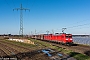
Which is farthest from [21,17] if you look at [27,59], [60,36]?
[27,59]

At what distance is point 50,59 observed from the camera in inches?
792

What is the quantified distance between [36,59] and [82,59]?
545cm

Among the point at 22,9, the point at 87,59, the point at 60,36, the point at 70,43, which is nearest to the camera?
the point at 87,59

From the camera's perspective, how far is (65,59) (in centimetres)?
1967

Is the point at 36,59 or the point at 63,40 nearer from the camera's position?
the point at 36,59

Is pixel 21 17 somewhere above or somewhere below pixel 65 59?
above

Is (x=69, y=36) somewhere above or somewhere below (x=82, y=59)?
above

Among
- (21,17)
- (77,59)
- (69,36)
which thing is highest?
(21,17)

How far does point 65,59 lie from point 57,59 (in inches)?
37.1

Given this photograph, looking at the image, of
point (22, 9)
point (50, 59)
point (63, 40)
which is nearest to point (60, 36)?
point (63, 40)

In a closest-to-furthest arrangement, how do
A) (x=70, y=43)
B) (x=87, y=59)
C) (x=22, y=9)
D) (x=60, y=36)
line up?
(x=87, y=59) < (x=70, y=43) < (x=60, y=36) < (x=22, y=9)

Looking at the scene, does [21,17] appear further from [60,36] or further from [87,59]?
[87,59]

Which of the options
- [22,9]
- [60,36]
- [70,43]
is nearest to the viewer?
[70,43]

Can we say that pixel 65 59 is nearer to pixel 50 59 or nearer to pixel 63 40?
pixel 50 59
